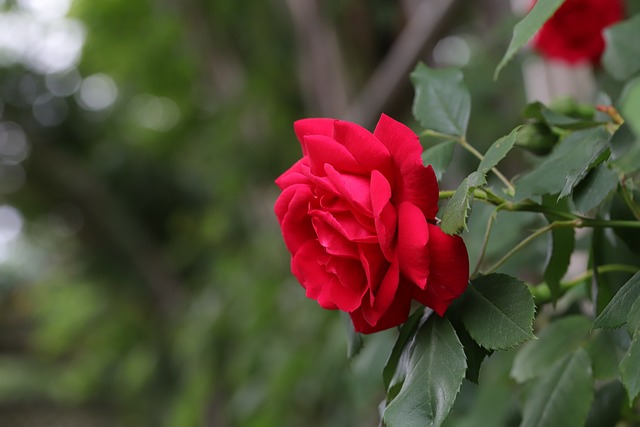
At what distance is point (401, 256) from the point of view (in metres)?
0.31

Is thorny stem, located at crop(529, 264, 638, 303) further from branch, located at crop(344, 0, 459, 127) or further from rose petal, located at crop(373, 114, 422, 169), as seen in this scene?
branch, located at crop(344, 0, 459, 127)

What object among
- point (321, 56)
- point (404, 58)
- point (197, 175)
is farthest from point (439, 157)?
point (197, 175)

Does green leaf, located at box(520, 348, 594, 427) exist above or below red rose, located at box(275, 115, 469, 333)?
below

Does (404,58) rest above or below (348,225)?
below

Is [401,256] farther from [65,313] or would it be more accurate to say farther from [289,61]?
[65,313]

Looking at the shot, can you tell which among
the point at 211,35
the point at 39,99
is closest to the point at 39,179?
the point at 39,99

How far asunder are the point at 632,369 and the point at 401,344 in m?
0.11

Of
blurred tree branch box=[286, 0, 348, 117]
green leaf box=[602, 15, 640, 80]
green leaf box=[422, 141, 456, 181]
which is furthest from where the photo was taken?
blurred tree branch box=[286, 0, 348, 117]

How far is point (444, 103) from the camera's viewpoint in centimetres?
44

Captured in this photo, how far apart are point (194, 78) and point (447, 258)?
121 inches

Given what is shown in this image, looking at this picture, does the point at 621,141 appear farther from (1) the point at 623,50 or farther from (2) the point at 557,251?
(1) the point at 623,50

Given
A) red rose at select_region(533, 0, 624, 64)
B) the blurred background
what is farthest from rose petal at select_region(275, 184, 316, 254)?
red rose at select_region(533, 0, 624, 64)

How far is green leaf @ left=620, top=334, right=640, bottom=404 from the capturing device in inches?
11.2

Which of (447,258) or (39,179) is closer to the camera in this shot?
(447,258)
